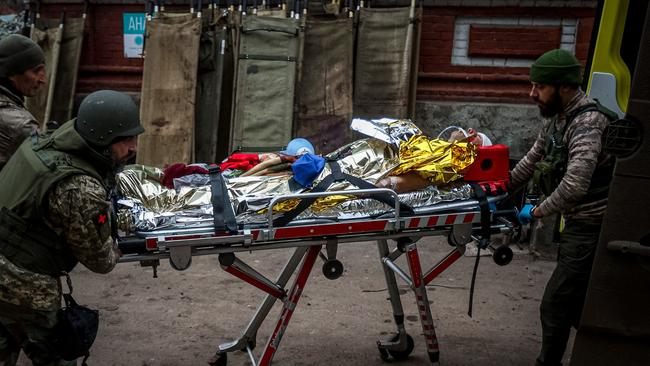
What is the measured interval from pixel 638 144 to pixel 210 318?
3250 millimetres

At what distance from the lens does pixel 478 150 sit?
3.33 m

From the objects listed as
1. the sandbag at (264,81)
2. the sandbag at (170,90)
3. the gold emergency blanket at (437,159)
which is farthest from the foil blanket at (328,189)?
the sandbag at (170,90)

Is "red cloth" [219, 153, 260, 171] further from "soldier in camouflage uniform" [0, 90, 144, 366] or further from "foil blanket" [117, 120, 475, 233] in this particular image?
"soldier in camouflage uniform" [0, 90, 144, 366]

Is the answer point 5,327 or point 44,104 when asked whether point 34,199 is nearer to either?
point 5,327

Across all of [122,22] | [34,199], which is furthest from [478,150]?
[122,22]

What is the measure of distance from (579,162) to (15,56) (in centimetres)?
308

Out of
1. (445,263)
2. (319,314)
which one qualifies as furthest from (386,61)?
(445,263)

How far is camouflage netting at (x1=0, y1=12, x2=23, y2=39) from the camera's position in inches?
277

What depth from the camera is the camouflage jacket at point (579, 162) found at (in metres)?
2.93

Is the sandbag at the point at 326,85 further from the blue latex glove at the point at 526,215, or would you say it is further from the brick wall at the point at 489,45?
the blue latex glove at the point at 526,215

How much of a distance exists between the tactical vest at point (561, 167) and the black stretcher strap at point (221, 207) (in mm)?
1627

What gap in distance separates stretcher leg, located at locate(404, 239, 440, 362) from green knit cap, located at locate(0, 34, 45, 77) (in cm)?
237

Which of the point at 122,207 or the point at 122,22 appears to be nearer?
the point at 122,207

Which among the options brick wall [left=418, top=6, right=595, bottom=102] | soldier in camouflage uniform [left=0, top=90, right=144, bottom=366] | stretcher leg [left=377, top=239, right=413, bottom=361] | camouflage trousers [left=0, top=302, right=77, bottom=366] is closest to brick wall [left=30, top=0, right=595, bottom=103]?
brick wall [left=418, top=6, right=595, bottom=102]
